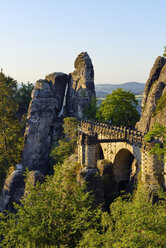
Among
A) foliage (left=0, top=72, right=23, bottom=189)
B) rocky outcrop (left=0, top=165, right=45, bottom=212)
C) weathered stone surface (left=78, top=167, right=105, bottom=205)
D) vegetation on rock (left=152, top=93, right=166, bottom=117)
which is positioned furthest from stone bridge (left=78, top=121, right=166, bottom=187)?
foliage (left=0, top=72, right=23, bottom=189)

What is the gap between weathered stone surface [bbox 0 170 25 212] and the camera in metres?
39.6

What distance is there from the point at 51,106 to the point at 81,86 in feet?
38.5

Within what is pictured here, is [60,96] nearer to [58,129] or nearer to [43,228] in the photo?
[58,129]

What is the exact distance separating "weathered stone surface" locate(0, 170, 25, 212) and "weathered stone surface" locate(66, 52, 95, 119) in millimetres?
32692

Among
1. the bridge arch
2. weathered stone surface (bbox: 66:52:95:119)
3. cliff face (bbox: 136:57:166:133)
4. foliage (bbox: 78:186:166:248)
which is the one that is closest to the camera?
foliage (bbox: 78:186:166:248)

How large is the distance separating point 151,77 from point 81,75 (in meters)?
22.7

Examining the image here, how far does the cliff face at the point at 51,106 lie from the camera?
200 ft

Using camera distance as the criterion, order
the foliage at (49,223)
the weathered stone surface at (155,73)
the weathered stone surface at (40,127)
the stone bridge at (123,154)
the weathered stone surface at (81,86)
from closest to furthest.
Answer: the foliage at (49,223) → the stone bridge at (123,154) → the weathered stone surface at (155,73) → the weathered stone surface at (40,127) → the weathered stone surface at (81,86)

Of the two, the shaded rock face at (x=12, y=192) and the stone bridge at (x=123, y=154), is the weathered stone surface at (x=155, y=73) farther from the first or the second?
the shaded rock face at (x=12, y=192)

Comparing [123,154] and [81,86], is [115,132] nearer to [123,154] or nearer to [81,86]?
[123,154]

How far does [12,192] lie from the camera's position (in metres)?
40.0

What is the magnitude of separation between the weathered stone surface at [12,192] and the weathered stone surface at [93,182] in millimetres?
13354

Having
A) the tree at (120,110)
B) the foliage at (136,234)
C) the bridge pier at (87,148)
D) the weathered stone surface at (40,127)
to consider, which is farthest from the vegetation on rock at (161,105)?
the weathered stone surface at (40,127)

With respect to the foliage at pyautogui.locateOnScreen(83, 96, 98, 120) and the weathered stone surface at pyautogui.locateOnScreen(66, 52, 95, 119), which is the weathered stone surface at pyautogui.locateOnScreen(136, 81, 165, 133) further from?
the weathered stone surface at pyautogui.locateOnScreen(66, 52, 95, 119)
